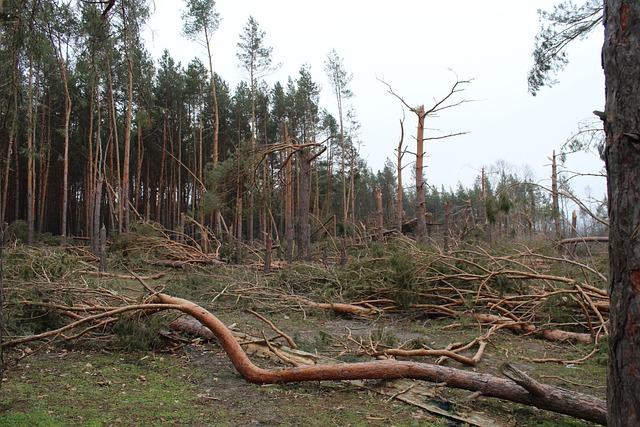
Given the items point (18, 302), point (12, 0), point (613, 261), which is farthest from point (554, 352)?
point (12, 0)

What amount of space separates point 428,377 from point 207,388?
5.52ft

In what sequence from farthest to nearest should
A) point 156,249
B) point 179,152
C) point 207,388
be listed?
point 179,152, point 156,249, point 207,388

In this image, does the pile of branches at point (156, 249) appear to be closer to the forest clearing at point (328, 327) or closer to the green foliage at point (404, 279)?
the forest clearing at point (328, 327)

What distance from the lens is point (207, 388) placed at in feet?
11.7

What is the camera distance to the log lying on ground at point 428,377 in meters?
2.98

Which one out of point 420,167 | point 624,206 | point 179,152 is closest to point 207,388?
point 624,206

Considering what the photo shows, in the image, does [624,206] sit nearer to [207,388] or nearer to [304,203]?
[207,388]

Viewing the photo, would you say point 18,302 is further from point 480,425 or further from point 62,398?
point 480,425

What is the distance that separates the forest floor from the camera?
2941 millimetres

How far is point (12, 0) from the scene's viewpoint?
3.52 metres

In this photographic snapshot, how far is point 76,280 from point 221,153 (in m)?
27.5

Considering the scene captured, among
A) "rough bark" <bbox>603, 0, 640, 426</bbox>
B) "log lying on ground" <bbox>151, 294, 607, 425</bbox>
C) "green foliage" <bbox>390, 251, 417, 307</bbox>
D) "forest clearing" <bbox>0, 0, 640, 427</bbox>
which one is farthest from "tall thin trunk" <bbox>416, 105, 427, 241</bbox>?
"rough bark" <bbox>603, 0, 640, 426</bbox>

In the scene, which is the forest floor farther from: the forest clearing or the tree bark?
the tree bark

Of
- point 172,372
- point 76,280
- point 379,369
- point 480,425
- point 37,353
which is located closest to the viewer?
point 480,425
